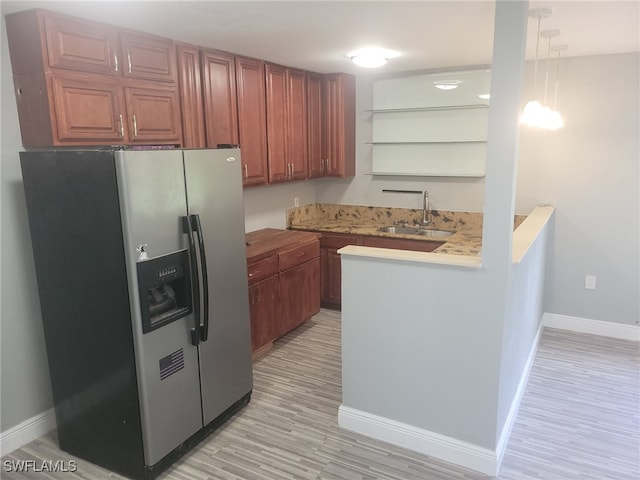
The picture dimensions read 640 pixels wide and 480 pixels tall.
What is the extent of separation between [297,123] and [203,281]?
2281mm

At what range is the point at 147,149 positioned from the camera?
2152 millimetres

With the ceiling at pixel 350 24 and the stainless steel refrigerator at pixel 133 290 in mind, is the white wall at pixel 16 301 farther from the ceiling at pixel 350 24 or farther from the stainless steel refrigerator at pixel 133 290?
the ceiling at pixel 350 24

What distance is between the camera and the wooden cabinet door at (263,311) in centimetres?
350

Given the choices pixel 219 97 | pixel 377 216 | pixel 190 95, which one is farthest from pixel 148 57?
pixel 377 216

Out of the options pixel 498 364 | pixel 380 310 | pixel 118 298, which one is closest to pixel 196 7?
pixel 118 298

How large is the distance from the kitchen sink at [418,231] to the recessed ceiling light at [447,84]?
1.35m

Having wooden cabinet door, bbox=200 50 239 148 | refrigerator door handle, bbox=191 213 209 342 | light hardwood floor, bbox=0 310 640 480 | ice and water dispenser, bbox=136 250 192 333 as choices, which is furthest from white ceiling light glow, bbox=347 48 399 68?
light hardwood floor, bbox=0 310 640 480

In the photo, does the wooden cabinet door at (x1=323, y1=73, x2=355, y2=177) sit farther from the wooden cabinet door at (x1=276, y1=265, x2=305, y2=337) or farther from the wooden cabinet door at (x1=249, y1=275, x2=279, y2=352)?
the wooden cabinet door at (x1=249, y1=275, x2=279, y2=352)

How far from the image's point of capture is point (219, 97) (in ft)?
10.9

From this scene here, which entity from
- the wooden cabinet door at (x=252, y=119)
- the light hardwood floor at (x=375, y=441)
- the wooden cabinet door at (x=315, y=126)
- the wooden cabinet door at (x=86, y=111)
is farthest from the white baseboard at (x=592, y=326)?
the wooden cabinet door at (x=86, y=111)

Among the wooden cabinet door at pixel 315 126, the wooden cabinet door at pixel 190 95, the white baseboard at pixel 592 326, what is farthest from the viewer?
the wooden cabinet door at pixel 315 126

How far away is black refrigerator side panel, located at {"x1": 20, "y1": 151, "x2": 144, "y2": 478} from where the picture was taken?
213 centimetres

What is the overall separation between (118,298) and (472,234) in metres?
3.09

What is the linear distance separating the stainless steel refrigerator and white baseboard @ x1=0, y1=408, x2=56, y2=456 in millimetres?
238
